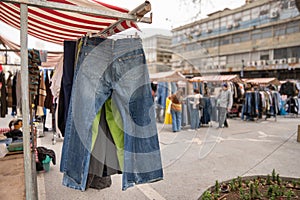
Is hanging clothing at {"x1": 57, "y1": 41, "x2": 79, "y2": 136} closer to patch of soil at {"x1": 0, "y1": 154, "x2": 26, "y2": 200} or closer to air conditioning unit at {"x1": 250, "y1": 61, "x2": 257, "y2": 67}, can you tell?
patch of soil at {"x1": 0, "y1": 154, "x2": 26, "y2": 200}

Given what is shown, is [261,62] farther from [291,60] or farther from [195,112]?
[195,112]

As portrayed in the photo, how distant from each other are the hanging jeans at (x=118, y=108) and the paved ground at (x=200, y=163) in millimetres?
1264

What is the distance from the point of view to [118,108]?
1.80 meters

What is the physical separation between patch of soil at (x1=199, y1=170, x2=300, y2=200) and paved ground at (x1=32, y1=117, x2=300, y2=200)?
1.64 ft

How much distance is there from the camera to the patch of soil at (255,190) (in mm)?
2223

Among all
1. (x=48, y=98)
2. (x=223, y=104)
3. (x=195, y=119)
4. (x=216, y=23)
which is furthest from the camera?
(x=216, y=23)

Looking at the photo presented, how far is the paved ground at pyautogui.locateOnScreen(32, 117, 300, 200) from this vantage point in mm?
2918

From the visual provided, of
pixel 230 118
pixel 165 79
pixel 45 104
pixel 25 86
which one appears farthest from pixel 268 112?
pixel 25 86

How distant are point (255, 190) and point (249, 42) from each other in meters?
27.6

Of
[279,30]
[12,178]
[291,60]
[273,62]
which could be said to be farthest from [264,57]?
[12,178]

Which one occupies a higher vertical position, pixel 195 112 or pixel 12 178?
pixel 195 112

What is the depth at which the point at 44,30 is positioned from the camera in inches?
107

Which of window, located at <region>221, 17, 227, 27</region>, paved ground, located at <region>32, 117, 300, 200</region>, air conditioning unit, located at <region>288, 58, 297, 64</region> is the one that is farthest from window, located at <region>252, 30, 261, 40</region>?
paved ground, located at <region>32, 117, 300, 200</region>

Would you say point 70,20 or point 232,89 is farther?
point 232,89
